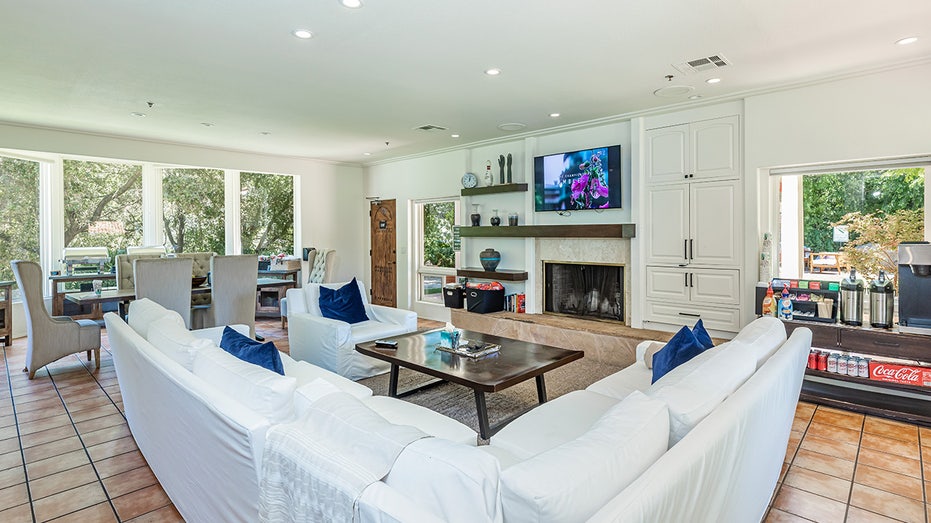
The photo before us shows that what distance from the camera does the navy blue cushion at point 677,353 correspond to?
2.28 m

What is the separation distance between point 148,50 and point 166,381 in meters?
2.45

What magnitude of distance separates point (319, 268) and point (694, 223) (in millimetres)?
5241

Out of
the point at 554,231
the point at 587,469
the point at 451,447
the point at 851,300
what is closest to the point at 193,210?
the point at 554,231

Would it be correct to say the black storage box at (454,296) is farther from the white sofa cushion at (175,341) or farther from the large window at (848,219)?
the white sofa cushion at (175,341)

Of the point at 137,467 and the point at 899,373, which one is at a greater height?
the point at 899,373

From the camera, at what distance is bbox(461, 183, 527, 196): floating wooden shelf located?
5.86 m

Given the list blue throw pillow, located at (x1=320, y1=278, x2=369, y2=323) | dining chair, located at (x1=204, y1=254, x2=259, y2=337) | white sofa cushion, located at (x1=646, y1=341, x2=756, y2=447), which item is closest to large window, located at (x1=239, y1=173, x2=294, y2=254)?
dining chair, located at (x1=204, y1=254, x2=259, y2=337)

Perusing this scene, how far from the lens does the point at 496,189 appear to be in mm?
6043

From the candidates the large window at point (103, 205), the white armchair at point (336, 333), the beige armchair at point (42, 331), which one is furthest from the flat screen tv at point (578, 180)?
the large window at point (103, 205)

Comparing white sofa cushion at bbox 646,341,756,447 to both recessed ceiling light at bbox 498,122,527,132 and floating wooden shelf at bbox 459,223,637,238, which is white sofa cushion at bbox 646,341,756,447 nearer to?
floating wooden shelf at bbox 459,223,637,238

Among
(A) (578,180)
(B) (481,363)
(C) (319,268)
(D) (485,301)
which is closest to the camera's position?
(B) (481,363)

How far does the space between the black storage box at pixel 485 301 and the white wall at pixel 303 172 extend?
3.09 meters

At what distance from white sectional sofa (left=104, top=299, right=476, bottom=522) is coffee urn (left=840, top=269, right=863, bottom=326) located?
10.6 feet

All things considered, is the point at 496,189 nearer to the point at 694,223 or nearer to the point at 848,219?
the point at 694,223
